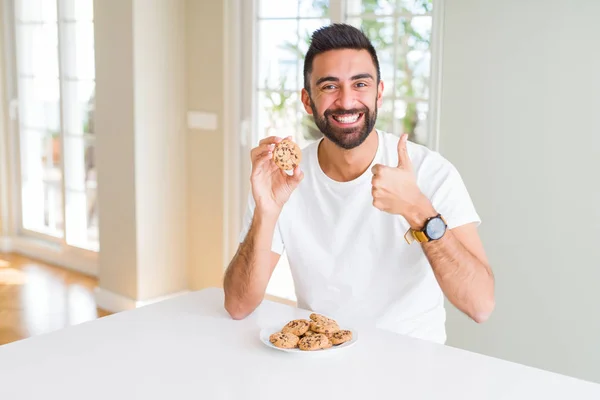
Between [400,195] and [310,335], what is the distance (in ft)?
1.50

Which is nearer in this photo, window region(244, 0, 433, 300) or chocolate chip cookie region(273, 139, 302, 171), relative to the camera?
chocolate chip cookie region(273, 139, 302, 171)

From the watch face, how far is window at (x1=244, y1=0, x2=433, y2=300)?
1591 millimetres

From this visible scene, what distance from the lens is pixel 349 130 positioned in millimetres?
2229

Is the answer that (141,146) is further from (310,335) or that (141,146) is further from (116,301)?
(310,335)

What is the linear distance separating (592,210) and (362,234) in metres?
1.31

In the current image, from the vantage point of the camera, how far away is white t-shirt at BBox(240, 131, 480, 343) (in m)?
2.15

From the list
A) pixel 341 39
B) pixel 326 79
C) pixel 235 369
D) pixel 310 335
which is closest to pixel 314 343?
pixel 310 335

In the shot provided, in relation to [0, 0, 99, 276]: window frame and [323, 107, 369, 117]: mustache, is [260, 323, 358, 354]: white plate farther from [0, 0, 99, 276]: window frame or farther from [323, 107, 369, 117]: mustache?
[0, 0, 99, 276]: window frame

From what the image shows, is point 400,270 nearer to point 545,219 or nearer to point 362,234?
point 362,234

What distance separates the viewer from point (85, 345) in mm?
1764

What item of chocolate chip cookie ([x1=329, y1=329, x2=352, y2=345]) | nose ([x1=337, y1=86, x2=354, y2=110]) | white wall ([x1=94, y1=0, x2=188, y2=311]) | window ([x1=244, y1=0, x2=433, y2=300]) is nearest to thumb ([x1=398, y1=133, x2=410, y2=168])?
nose ([x1=337, y1=86, x2=354, y2=110])

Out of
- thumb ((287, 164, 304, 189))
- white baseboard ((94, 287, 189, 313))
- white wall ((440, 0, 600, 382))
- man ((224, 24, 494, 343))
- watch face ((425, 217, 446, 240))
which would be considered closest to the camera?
watch face ((425, 217, 446, 240))

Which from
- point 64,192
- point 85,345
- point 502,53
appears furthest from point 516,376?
point 64,192

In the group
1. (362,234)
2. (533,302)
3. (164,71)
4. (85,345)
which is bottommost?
(533,302)
